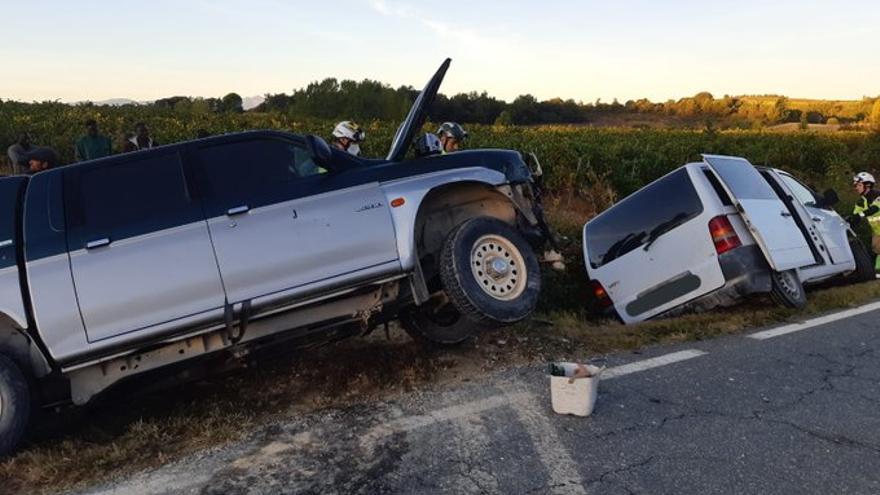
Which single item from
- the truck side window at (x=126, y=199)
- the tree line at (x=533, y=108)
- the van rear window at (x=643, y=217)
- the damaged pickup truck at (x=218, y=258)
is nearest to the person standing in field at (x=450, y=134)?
the van rear window at (x=643, y=217)

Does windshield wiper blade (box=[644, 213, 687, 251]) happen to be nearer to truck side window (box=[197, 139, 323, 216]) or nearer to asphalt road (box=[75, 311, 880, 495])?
asphalt road (box=[75, 311, 880, 495])

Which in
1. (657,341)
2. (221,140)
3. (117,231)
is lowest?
(657,341)

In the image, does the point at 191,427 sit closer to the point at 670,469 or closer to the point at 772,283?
the point at 670,469

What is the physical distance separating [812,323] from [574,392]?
3.75 metres

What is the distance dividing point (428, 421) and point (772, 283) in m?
4.45

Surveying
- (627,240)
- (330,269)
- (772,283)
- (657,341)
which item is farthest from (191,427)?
(772,283)

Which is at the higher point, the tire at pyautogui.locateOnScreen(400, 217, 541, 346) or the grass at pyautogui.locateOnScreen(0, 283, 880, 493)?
the tire at pyautogui.locateOnScreen(400, 217, 541, 346)

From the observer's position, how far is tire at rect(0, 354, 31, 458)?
169 inches

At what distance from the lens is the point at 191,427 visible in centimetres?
452

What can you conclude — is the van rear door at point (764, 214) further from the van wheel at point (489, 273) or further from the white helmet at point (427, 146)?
the white helmet at point (427, 146)

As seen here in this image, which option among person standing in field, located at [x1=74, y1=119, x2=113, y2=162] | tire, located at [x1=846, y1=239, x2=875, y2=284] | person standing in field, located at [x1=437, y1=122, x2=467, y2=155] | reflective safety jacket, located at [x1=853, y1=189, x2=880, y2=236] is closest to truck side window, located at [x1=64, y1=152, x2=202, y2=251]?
person standing in field, located at [x1=437, y1=122, x2=467, y2=155]

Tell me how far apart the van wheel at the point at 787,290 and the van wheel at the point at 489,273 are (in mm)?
3181

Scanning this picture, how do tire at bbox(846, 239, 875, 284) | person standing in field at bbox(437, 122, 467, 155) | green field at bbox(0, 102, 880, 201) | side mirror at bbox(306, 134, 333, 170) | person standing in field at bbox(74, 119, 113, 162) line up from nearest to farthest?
side mirror at bbox(306, 134, 333, 170) → person standing in field at bbox(437, 122, 467, 155) → tire at bbox(846, 239, 875, 284) → person standing in field at bbox(74, 119, 113, 162) → green field at bbox(0, 102, 880, 201)

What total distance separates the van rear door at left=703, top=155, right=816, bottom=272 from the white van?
0.01m
